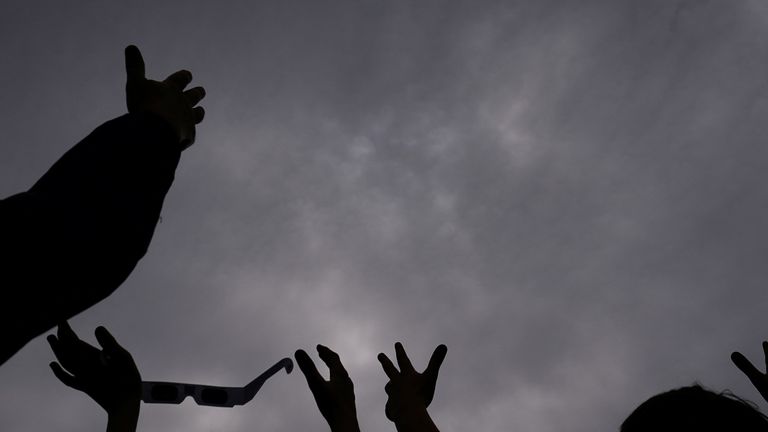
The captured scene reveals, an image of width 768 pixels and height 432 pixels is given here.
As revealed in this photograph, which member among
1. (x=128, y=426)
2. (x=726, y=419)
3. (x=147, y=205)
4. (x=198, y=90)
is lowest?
(x=726, y=419)

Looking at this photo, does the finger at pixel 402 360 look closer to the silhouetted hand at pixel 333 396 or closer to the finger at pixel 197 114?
the silhouetted hand at pixel 333 396

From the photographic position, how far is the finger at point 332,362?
4.36m

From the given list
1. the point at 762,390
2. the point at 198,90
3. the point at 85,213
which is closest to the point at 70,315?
the point at 85,213

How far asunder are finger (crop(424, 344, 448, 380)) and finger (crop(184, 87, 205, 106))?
8.64ft

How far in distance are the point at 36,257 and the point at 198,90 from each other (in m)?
1.37

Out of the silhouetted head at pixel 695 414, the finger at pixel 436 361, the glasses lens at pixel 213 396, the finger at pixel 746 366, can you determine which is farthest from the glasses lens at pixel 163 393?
the finger at pixel 746 366

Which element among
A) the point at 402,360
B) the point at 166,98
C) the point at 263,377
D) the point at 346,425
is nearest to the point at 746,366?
the point at 402,360

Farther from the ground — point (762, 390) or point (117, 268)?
point (117, 268)

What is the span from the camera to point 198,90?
8.71 feet

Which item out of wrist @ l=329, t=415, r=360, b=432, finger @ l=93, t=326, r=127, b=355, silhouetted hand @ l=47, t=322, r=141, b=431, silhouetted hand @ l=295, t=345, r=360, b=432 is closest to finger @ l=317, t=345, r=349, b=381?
silhouetted hand @ l=295, t=345, r=360, b=432

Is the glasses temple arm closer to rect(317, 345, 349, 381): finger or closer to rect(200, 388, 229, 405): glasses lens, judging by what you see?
rect(200, 388, 229, 405): glasses lens

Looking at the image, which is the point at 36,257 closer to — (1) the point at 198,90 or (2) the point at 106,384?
(1) the point at 198,90

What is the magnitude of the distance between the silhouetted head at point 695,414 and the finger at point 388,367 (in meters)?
1.99

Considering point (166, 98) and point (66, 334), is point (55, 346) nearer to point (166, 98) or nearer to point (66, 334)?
point (66, 334)
